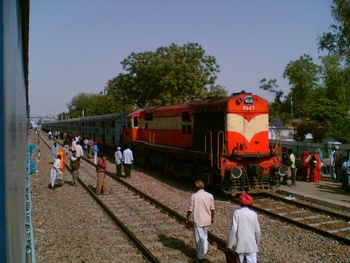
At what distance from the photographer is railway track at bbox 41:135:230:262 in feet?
25.6

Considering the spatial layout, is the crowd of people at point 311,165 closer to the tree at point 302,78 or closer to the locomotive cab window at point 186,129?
the locomotive cab window at point 186,129

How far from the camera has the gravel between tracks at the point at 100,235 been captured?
766 centimetres

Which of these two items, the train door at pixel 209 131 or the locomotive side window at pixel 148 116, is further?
the locomotive side window at pixel 148 116

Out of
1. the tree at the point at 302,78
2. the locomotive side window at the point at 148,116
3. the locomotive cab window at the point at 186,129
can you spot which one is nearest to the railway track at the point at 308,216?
the locomotive cab window at the point at 186,129

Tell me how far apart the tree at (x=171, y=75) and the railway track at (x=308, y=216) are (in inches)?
760

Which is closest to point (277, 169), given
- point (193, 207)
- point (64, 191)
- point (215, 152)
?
point (215, 152)

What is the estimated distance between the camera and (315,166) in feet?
53.0

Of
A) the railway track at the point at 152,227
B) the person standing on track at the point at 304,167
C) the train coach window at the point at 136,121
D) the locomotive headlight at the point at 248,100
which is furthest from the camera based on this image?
the train coach window at the point at 136,121

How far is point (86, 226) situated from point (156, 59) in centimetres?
2511

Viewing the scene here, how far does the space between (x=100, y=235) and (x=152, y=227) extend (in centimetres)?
139

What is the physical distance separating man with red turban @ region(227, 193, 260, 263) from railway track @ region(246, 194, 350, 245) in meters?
3.70

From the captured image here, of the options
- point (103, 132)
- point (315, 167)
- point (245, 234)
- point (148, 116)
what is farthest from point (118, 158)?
point (245, 234)

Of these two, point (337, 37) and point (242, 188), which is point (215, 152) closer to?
point (242, 188)

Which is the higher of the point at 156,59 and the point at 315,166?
the point at 156,59
